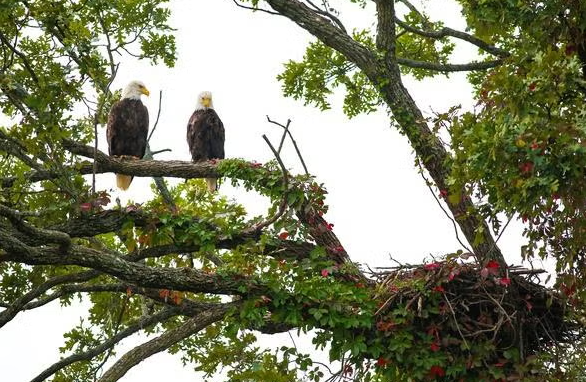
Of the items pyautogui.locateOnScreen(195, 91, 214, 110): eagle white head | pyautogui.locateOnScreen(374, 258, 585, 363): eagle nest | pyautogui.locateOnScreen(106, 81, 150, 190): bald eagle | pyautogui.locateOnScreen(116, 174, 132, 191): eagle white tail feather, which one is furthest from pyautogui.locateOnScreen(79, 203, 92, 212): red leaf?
pyautogui.locateOnScreen(195, 91, 214, 110): eagle white head

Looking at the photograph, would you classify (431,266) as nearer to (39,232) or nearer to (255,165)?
(255,165)

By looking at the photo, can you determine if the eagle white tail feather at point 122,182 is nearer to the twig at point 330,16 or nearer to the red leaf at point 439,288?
the twig at point 330,16

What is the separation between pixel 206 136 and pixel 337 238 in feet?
13.4

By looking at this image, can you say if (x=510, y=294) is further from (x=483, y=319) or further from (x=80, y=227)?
(x=80, y=227)

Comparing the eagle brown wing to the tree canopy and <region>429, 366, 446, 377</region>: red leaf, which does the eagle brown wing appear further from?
<region>429, 366, 446, 377</region>: red leaf

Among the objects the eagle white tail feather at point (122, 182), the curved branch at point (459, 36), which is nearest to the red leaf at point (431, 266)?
the curved branch at point (459, 36)

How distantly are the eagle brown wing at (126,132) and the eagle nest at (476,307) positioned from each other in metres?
4.40

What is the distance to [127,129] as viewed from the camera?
11.7 m

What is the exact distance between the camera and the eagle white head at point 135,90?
40.4ft

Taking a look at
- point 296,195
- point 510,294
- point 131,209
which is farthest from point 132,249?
point 510,294

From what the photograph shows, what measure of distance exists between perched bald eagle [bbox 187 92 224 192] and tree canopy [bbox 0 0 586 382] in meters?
2.93

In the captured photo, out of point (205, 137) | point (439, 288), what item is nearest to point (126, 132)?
point (205, 137)

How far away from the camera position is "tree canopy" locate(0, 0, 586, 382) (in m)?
6.55

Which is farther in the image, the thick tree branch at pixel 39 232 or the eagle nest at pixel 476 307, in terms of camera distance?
the eagle nest at pixel 476 307
